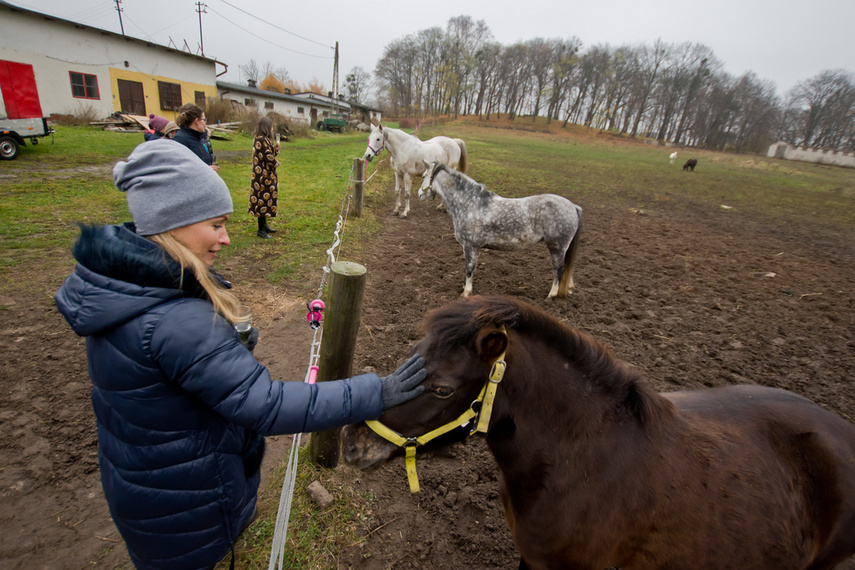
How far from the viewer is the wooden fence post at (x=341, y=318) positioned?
2.32 metres

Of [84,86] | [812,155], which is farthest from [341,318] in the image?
[812,155]

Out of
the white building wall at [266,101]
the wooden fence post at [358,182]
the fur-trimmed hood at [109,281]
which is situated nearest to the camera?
the fur-trimmed hood at [109,281]

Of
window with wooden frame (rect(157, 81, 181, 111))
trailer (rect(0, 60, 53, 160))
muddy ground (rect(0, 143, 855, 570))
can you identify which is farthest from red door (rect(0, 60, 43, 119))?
muddy ground (rect(0, 143, 855, 570))

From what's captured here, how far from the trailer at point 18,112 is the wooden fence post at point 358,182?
10524 millimetres

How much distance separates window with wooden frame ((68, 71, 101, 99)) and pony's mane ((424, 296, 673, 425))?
3061cm

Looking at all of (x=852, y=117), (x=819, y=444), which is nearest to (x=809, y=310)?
(x=819, y=444)

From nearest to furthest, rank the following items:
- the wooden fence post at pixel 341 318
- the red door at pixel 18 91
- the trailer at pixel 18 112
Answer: the wooden fence post at pixel 341 318
the trailer at pixel 18 112
the red door at pixel 18 91

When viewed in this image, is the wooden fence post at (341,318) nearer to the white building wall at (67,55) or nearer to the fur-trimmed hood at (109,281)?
the fur-trimmed hood at (109,281)

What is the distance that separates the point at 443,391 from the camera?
157 centimetres

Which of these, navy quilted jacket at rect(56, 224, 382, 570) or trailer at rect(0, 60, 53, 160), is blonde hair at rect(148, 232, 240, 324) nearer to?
navy quilted jacket at rect(56, 224, 382, 570)

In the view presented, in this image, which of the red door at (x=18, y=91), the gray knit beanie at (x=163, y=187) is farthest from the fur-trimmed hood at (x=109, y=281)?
the red door at (x=18, y=91)

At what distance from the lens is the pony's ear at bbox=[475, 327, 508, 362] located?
4.82 feet

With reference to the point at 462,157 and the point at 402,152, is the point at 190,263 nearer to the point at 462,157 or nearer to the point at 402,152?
the point at 402,152

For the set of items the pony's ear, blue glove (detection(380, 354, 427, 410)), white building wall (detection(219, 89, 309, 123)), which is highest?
white building wall (detection(219, 89, 309, 123))
